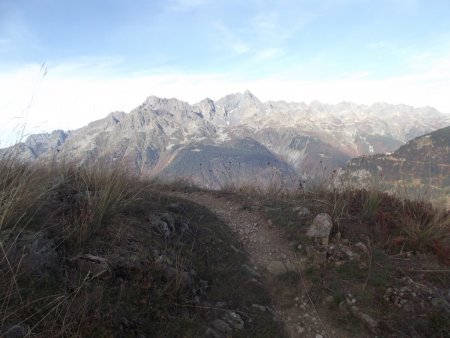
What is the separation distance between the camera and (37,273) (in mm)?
4113

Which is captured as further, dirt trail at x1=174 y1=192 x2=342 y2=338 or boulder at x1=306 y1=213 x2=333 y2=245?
boulder at x1=306 y1=213 x2=333 y2=245

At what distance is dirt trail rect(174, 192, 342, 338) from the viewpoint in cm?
566

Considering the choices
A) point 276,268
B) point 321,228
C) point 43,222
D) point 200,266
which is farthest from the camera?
point 321,228

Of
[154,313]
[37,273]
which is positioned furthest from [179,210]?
[37,273]

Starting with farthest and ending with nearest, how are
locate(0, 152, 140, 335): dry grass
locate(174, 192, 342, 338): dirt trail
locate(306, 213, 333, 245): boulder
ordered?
1. locate(306, 213, 333, 245): boulder
2. locate(174, 192, 342, 338): dirt trail
3. locate(0, 152, 140, 335): dry grass

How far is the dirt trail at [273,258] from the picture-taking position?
223 inches

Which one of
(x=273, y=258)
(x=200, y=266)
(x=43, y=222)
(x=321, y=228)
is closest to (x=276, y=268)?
(x=273, y=258)

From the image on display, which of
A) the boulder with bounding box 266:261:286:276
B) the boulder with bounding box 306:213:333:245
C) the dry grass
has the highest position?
the dry grass

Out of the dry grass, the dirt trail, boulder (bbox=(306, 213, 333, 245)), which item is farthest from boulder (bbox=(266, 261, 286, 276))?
the dry grass

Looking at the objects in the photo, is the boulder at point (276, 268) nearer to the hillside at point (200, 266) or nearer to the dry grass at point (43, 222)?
the hillside at point (200, 266)

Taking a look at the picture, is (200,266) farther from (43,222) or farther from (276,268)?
(43,222)

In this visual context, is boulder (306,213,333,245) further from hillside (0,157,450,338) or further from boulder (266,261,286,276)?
boulder (266,261,286,276)

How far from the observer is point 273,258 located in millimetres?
7668

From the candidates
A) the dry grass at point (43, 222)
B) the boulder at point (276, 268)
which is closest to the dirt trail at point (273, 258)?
the boulder at point (276, 268)
